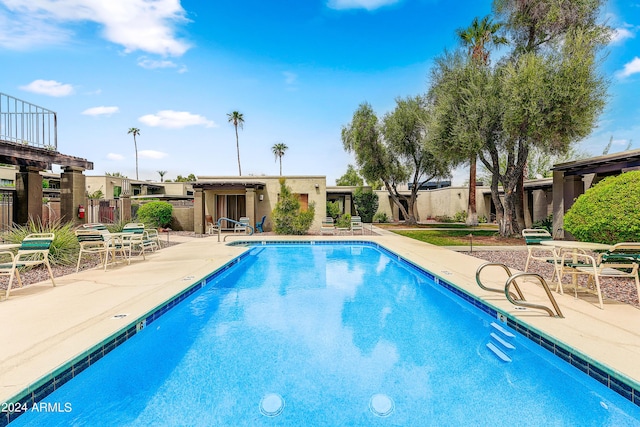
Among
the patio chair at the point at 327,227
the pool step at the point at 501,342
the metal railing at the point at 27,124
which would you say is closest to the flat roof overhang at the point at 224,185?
the patio chair at the point at 327,227

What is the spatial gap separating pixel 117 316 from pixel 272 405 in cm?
242

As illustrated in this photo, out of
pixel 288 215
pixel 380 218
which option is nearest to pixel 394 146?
pixel 380 218

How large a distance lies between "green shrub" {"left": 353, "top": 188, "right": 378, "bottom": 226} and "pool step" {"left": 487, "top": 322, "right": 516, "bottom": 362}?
20.7 metres

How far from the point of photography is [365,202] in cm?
2497

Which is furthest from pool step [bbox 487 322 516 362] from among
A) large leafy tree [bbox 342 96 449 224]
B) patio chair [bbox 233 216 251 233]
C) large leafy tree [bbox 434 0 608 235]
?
large leafy tree [bbox 342 96 449 224]

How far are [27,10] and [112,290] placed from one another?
32.4 feet

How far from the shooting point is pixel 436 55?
14.5 metres

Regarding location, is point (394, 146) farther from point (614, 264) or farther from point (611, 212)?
point (614, 264)

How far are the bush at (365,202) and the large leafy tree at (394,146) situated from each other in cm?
193

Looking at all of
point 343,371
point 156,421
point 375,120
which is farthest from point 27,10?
point 375,120

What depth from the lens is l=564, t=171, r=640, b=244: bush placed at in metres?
5.82

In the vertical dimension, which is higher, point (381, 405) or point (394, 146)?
point (394, 146)

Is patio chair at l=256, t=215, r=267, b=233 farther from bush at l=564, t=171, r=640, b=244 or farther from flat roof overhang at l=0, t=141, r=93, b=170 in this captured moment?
bush at l=564, t=171, r=640, b=244

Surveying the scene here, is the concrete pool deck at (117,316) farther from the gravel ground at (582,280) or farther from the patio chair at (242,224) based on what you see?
the patio chair at (242,224)
